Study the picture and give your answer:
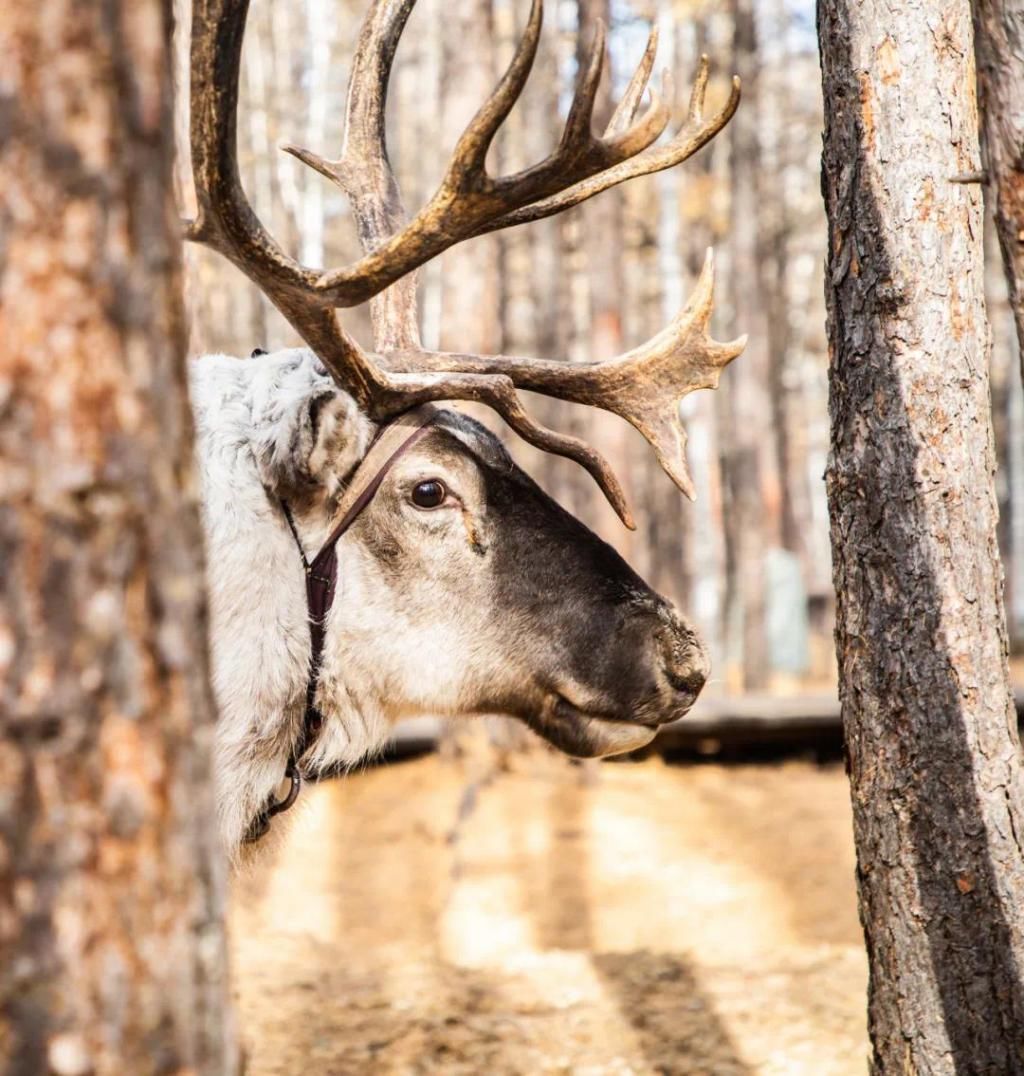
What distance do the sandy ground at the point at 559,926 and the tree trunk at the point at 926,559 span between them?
1.11m

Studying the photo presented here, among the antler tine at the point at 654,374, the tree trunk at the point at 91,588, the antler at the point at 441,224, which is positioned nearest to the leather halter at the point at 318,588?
the antler at the point at 441,224

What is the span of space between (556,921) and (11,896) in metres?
5.77

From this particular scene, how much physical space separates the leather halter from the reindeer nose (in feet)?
2.65

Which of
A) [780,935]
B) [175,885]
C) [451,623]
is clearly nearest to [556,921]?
[780,935]

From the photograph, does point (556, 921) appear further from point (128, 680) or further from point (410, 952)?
point (128, 680)

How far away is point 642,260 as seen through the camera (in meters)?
17.1

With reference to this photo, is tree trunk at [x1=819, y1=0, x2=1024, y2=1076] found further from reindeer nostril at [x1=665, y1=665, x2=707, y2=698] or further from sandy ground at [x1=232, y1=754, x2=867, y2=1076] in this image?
sandy ground at [x1=232, y1=754, x2=867, y2=1076]

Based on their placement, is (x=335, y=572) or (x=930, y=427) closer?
(x=930, y=427)

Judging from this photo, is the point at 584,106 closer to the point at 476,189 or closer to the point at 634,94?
the point at 476,189

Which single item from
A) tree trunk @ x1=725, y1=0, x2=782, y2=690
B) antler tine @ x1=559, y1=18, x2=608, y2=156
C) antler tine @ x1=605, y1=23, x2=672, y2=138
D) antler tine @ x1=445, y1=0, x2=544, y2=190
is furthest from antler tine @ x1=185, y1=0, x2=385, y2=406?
tree trunk @ x1=725, y1=0, x2=782, y2=690

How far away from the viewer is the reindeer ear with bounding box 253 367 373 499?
2.95 meters

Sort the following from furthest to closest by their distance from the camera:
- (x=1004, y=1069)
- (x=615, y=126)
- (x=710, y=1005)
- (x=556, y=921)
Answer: (x=556, y=921), (x=710, y=1005), (x=615, y=126), (x=1004, y=1069)

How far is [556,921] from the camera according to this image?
6676 mm

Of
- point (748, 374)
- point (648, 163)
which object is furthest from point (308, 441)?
point (748, 374)
